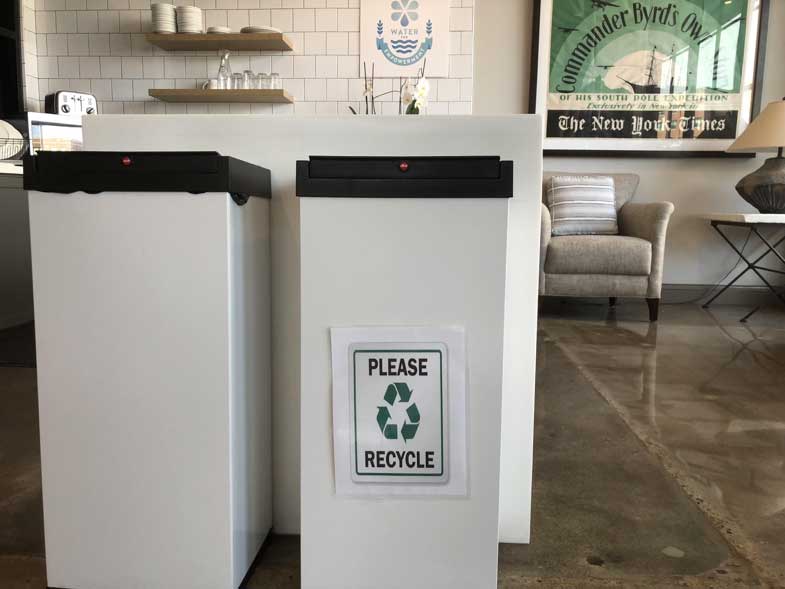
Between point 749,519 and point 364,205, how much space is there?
1.19 meters

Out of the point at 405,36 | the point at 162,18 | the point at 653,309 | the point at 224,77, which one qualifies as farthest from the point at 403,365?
the point at 162,18

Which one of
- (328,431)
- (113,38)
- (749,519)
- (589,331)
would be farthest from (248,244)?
(113,38)

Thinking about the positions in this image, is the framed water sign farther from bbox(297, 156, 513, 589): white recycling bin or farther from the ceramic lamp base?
bbox(297, 156, 513, 589): white recycling bin

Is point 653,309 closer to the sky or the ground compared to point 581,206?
closer to the ground

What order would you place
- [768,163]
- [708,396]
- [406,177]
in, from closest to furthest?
1. [406,177]
2. [708,396]
3. [768,163]

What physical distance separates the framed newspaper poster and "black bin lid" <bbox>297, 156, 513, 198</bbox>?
4187 millimetres

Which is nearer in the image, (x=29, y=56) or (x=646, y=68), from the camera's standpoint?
(x=29, y=56)

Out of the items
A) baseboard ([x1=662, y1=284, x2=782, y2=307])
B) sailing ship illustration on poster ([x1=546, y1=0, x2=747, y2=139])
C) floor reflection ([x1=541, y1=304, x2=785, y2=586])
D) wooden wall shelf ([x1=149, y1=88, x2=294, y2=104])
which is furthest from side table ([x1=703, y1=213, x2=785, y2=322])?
wooden wall shelf ([x1=149, y1=88, x2=294, y2=104])

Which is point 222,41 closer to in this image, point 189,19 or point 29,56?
point 189,19

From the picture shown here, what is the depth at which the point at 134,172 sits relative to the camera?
1086 millimetres

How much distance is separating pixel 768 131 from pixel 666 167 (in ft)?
2.70

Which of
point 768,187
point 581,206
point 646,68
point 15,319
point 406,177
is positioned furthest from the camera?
point 646,68

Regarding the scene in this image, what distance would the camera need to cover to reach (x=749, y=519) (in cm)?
159

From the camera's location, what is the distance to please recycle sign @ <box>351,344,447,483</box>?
1.11 m
